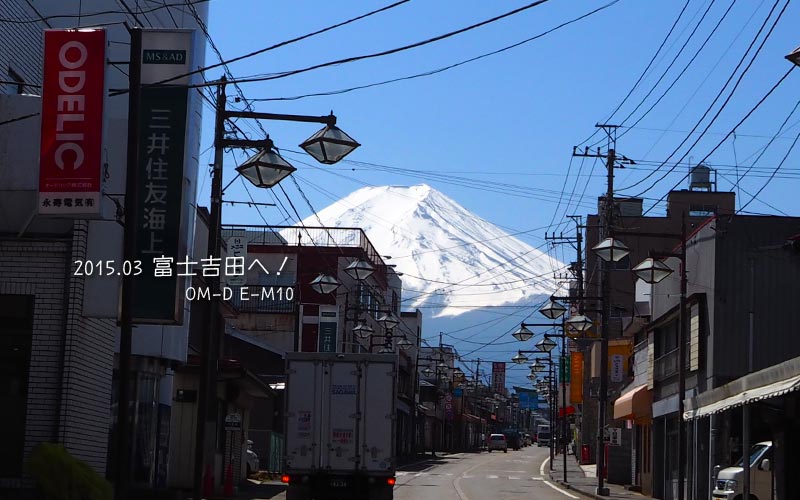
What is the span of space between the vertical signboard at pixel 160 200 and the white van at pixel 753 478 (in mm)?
13207

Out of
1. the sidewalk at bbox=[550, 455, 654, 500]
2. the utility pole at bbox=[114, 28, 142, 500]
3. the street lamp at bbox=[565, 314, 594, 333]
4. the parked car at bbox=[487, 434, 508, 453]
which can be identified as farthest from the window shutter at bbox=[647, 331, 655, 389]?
the parked car at bbox=[487, 434, 508, 453]

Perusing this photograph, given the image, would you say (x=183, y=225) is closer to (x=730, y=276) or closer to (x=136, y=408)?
(x=136, y=408)

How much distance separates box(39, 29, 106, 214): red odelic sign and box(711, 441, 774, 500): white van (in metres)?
15.6

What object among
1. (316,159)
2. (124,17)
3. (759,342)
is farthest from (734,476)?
(124,17)

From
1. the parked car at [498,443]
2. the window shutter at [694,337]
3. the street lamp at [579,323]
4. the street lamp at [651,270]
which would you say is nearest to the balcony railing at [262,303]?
the street lamp at [579,323]

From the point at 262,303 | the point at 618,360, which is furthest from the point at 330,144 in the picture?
the point at 262,303

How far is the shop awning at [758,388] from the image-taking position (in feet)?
57.6

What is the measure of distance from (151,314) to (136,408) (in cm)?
609

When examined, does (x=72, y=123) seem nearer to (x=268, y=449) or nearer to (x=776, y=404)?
(x=776, y=404)

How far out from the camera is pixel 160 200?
19453 millimetres

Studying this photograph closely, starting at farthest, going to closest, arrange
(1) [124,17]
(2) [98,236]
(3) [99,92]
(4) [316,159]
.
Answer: (1) [124,17]
(2) [98,236]
(3) [99,92]
(4) [316,159]

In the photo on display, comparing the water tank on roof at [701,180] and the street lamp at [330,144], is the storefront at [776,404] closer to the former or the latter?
the street lamp at [330,144]

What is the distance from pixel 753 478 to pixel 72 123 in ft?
55.0

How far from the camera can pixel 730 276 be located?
33.4 m
